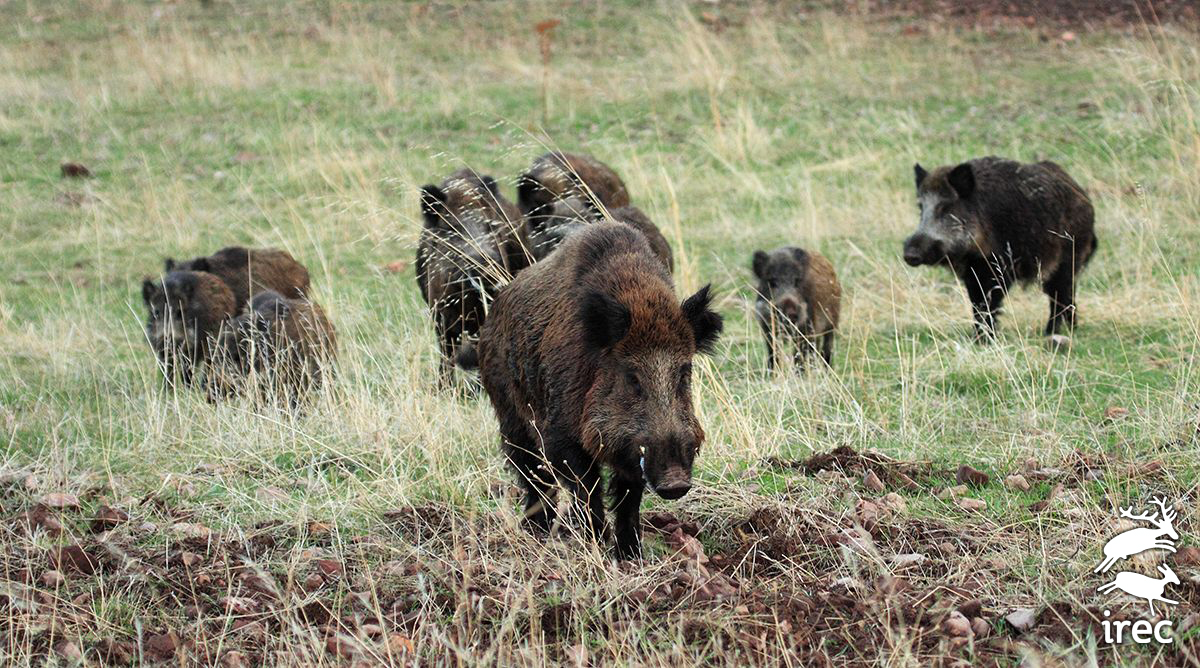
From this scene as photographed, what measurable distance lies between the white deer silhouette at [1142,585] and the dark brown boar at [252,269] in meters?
Answer: 7.41

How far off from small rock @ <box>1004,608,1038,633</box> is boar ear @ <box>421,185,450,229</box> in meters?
5.16

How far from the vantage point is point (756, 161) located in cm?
1638

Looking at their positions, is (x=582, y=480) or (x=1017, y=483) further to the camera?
(x=1017, y=483)

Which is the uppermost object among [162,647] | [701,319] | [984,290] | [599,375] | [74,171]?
[701,319]

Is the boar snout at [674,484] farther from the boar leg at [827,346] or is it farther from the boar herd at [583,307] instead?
the boar leg at [827,346]

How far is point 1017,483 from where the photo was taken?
21.8ft

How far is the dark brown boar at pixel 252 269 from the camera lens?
1111 centimetres

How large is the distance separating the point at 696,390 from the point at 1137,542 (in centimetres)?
284

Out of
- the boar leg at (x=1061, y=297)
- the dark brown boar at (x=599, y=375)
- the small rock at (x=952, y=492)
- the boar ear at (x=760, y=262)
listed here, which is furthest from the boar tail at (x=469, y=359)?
the boar leg at (x=1061, y=297)

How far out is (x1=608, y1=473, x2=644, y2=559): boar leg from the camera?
564cm

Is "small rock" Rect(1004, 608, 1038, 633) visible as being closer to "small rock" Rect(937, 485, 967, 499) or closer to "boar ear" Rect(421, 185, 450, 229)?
"small rock" Rect(937, 485, 967, 499)

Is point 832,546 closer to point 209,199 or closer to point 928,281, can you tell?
point 928,281

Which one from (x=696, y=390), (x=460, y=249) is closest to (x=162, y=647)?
(x=696, y=390)

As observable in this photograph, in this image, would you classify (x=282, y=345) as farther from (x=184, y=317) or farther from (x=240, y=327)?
(x=184, y=317)
